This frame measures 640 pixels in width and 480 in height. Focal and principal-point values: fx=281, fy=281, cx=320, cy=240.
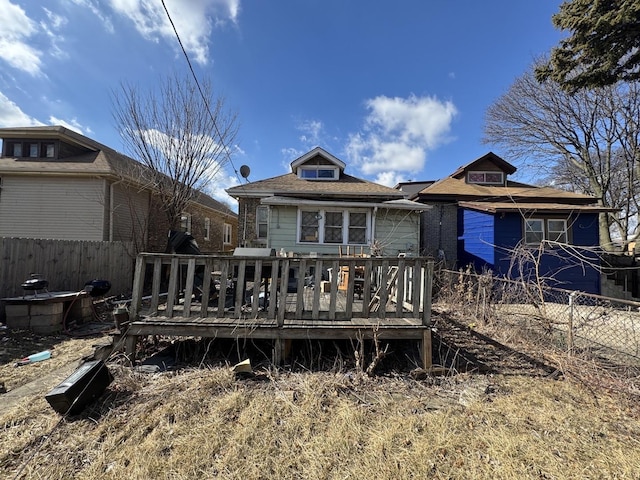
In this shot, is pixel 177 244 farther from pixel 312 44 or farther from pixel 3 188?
pixel 3 188

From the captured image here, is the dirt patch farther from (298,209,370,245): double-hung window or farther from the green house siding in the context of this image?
(298,209,370,245): double-hung window

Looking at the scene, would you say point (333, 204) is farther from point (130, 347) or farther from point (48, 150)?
point (48, 150)

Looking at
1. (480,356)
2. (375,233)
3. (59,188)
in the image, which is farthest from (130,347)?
(59,188)

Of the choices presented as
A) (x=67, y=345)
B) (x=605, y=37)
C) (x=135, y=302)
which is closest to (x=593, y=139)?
(x=605, y=37)

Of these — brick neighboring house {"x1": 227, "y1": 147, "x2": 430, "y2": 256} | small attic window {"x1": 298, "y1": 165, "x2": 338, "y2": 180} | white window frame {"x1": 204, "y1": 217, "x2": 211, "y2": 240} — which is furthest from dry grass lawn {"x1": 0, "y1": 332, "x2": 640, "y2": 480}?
white window frame {"x1": 204, "y1": 217, "x2": 211, "y2": 240}

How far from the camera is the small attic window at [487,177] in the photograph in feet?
46.7

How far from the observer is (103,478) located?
194cm

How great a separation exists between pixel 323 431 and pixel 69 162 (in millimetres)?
13489

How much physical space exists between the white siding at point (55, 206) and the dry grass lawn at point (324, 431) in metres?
8.88

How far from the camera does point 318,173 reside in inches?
503

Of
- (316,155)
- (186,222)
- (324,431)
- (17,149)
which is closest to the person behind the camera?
(324,431)

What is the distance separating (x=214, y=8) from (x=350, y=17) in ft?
14.0

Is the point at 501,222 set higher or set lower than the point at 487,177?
lower

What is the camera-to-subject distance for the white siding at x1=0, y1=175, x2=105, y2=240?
1042 centimetres
